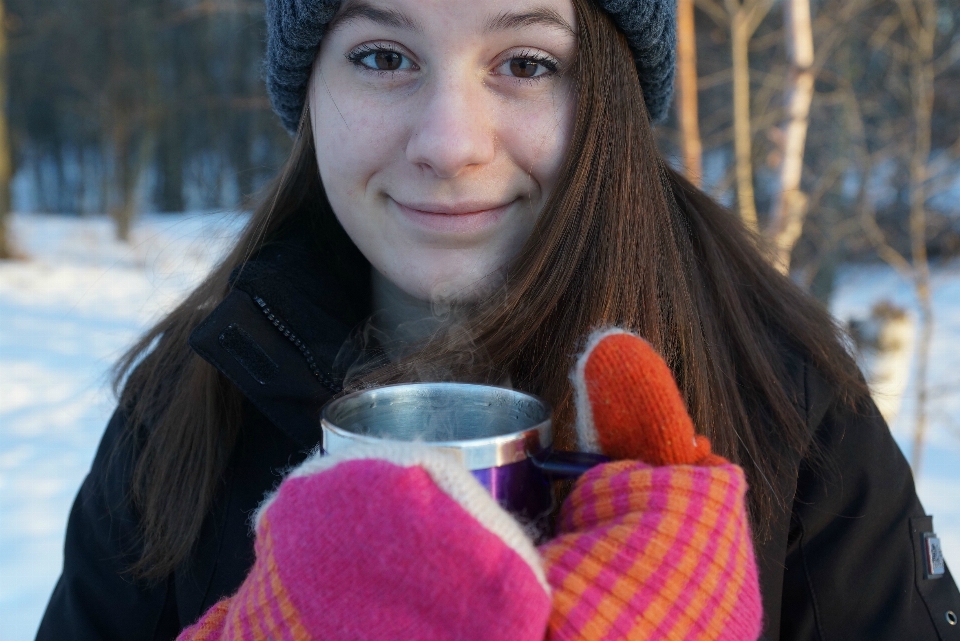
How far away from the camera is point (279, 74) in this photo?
152 centimetres

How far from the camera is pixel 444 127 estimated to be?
3.87 ft

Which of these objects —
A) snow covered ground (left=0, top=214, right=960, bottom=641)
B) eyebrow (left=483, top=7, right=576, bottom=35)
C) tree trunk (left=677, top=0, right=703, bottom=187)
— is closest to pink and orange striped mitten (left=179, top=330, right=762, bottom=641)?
eyebrow (left=483, top=7, right=576, bottom=35)

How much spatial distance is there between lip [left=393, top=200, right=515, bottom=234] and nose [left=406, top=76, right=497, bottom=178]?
8 centimetres

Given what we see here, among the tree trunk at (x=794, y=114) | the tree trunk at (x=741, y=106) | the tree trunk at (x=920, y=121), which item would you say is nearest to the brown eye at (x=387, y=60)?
the tree trunk at (x=794, y=114)

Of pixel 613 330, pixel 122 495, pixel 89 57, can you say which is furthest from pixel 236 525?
pixel 89 57

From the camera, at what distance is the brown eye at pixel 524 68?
1.25 metres

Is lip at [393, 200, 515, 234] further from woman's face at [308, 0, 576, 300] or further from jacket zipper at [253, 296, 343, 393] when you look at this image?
jacket zipper at [253, 296, 343, 393]

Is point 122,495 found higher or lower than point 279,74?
lower

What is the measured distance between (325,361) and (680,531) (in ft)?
2.53

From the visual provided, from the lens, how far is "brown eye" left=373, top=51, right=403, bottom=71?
1.28m

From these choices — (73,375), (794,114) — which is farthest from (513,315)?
(73,375)

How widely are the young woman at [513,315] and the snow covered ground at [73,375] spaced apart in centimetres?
60

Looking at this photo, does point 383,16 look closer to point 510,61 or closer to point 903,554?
point 510,61

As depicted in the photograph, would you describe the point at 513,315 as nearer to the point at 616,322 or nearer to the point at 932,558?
the point at 616,322
